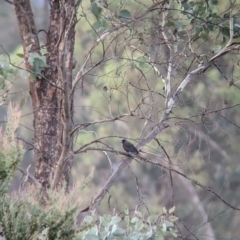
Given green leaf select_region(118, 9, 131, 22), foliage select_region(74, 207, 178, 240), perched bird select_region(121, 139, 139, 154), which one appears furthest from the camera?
perched bird select_region(121, 139, 139, 154)

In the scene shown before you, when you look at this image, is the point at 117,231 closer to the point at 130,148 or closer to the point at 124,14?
the point at 130,148

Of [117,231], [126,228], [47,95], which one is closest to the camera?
[117,231]

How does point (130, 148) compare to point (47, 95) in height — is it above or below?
below

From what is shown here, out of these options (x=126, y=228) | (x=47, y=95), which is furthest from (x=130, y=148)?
(x=126, y=228)

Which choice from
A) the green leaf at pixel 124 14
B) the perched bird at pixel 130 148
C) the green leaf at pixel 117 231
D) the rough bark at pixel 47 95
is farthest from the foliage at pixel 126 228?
the green leaf at pixel 124 14

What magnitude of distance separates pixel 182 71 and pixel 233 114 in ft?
23.0

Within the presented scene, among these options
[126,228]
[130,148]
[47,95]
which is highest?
[47,95]

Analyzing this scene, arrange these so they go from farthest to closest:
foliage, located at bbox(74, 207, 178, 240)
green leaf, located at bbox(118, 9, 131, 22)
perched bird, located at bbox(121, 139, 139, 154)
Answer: perched bird, located at bbox(121, 139, 139, 154)
green leaf, located at bbox(118, 9, 131, 22)
foliage, located at bbox(74, 207, 178, 240)

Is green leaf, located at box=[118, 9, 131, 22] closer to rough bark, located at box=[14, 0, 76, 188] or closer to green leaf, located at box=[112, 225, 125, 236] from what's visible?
rough bark, located at box=[14, 0, 76, 188]

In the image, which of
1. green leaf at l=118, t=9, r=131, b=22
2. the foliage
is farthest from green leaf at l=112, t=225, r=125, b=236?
green leaf at l=118, t=9, r=131, b=22

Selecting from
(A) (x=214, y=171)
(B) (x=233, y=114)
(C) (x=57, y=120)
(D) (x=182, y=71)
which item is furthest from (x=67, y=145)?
(A) (x=214, y=171)

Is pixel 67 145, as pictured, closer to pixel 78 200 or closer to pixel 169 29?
pixel 78 200

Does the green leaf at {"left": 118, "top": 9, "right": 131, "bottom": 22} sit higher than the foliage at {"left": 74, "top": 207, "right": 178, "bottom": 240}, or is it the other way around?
A: the green leaf at {"left": 118, "top": 9, "right": 131, "bottom": 22}

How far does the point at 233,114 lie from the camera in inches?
464
